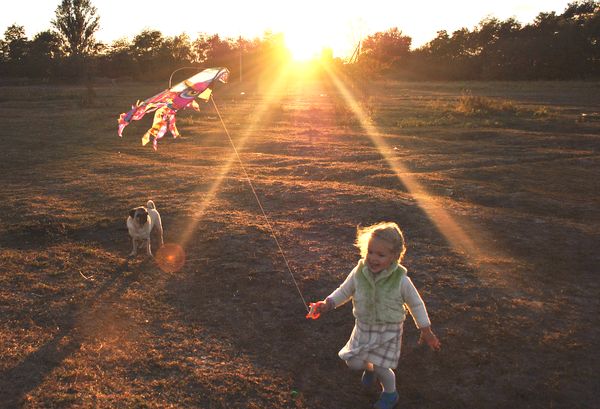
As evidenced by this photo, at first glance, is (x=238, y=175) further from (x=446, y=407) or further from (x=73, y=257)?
(x=446, y=407)

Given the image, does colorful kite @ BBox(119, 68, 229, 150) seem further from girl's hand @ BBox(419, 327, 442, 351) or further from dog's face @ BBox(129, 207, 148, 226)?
girl's hand @ BBox(419, 327, 442, 351)

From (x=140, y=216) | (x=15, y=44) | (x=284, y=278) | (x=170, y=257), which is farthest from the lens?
(x=15, y=44)

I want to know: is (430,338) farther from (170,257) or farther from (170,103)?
(170,257)

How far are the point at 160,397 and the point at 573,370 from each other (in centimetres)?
353

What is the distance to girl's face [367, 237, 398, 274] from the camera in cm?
339

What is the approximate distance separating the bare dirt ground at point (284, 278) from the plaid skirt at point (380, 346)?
1.65ft

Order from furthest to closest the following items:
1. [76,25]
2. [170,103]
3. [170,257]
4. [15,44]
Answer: [15,44] < [76,25] < [170,257] < [170,103]

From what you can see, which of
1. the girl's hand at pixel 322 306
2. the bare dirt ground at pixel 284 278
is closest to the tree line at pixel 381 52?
the bare dirt ground at pixel 284 278

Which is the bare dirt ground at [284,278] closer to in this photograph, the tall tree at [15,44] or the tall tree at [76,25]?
the tall tree at [76,25]

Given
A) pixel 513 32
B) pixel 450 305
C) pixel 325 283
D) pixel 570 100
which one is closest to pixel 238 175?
pixel 325 283

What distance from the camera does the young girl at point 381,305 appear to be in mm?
3436

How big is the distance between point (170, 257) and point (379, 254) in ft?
13.7

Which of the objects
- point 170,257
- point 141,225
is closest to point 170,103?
point 141,225

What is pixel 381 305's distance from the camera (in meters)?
3.57
